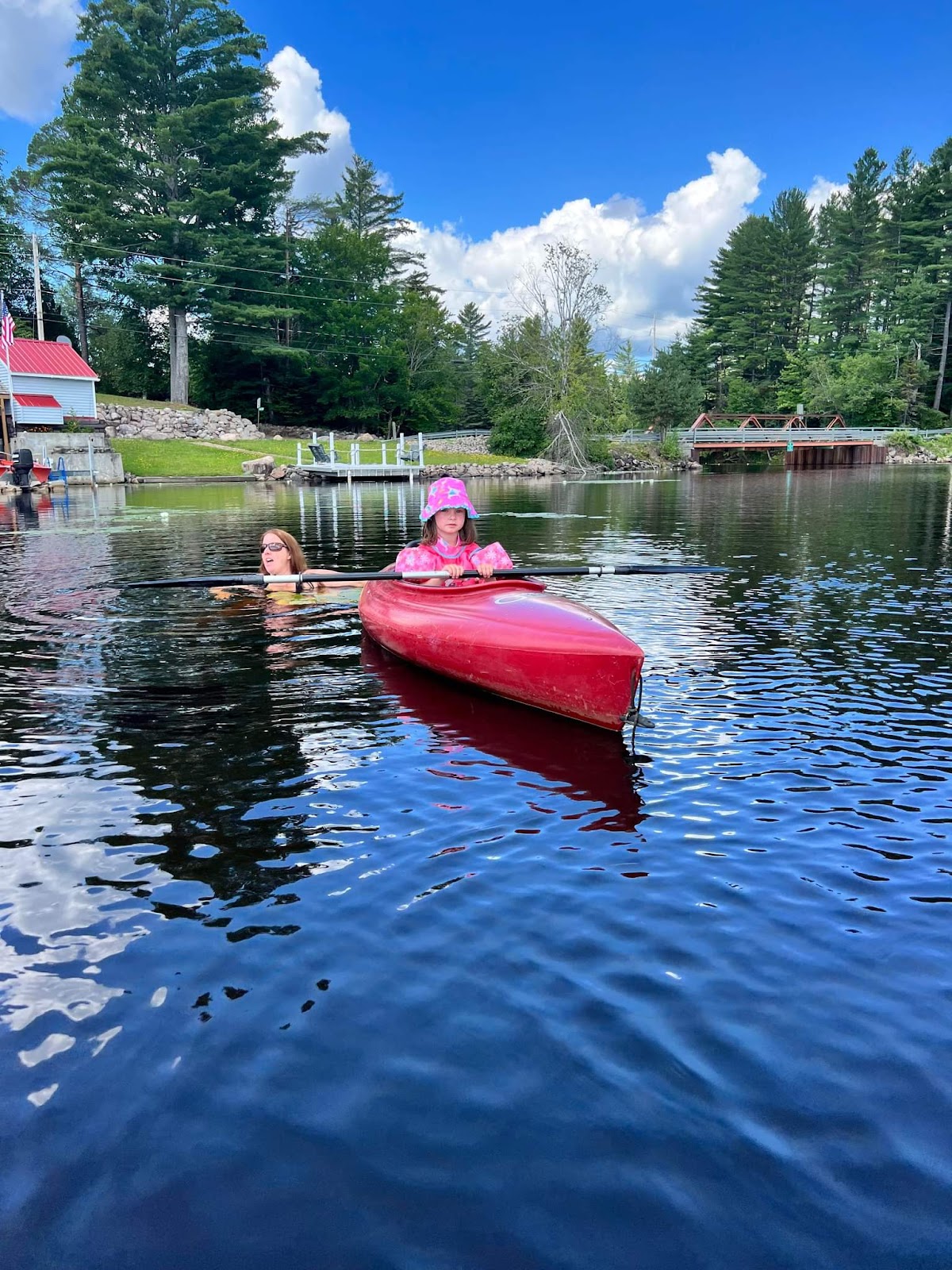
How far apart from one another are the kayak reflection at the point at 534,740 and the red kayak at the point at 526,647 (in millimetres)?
135

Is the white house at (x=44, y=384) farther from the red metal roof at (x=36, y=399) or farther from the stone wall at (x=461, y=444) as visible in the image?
the stone wall at (x=461, y=444)

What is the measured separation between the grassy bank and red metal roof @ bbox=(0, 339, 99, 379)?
388 cm

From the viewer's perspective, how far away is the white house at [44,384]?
123 ft

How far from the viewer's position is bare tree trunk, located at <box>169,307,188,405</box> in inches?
2026

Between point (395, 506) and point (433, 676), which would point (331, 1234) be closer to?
point (433, 676)

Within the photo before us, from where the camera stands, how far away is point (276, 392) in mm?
58844

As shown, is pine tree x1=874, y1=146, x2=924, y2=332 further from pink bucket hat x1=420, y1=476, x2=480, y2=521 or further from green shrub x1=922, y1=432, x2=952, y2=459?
pink bucket hat x1=420, y1=476, x2=480, y2=521

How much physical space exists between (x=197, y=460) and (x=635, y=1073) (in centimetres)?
4336

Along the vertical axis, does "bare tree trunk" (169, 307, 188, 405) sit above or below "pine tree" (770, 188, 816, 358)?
below

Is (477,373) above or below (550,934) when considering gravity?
above

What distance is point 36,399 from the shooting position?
3834cm

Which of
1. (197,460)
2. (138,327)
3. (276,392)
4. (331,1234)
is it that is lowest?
(331,1234)

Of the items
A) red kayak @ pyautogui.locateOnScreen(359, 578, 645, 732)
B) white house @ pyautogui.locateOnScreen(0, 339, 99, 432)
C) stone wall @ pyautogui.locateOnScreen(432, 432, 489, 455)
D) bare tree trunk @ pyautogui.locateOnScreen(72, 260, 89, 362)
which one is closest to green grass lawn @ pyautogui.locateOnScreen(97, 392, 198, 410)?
bare tree trunk @ pyautogui.locateOnScreen(72, 260, 89, 362)

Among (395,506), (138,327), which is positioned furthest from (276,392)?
(395,506)
